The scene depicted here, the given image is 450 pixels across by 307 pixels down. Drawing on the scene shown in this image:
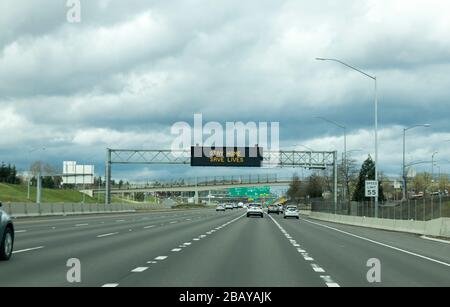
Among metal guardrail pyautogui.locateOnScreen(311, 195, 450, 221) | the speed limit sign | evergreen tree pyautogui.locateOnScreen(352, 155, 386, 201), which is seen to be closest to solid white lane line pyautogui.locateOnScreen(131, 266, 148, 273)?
metal guardrail pyautogui.locateOnScreen(311, 195, 450, 221)

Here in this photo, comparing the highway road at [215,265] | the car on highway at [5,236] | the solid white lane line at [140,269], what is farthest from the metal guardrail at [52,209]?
the solid white lane line at [140,269]

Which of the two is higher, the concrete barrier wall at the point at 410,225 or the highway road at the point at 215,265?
the highway road at the point at 215,265

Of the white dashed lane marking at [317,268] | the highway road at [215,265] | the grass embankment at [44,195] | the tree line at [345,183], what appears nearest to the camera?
the highway road at [215,265]

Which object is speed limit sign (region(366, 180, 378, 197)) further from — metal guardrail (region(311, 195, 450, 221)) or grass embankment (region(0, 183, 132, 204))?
grass embankment (region(0, 183, 132, 204))

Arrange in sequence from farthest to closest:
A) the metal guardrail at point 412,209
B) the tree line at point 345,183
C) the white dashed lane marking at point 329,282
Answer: the tree line at point 345,183 → the metal guardrail at point 412,209 → the white dashed lane marking at point 329,282

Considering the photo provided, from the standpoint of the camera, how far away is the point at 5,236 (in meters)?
15.4

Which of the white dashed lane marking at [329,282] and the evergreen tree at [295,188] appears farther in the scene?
the evergreen tree at [295,188]

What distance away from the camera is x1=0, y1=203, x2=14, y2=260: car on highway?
49.6 ft

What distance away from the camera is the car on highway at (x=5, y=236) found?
1512 cm

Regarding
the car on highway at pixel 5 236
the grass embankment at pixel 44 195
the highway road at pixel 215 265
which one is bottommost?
the grass embankment at pixel 44 195

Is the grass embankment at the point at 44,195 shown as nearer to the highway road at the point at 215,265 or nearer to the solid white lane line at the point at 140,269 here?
the highway road at the point at 215,265

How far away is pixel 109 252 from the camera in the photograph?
19.0m
